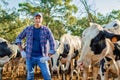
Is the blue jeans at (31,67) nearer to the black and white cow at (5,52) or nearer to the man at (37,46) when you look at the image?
the man at (37,46)

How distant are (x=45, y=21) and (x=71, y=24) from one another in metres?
3.72

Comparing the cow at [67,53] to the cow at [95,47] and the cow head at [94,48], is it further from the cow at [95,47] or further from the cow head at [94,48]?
the cow head at [94,48]

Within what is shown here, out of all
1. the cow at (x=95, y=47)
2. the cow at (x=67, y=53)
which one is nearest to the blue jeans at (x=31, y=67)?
the cow at (x=95, y=47)

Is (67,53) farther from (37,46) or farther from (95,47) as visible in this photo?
(37,46)

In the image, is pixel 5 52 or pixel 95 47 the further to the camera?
pixel 5 52

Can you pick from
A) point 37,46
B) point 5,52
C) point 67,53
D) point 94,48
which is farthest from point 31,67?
point 67,53

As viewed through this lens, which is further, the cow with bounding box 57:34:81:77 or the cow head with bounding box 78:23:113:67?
the cow with bounding box 57:34:81:77

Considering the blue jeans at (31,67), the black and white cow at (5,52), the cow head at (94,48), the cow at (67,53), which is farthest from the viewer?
the cow at (67,53)

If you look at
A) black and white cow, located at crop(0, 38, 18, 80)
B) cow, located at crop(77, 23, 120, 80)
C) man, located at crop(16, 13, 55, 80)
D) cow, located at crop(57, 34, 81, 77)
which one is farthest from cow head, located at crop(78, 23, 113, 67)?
cow, located at crop(57, 34, 81, 77)

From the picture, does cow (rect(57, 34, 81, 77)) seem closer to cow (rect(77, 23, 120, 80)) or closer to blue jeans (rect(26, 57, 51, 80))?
cow (rect(77, 23, 120, 80))

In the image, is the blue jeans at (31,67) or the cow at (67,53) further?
the cow at (67,53)

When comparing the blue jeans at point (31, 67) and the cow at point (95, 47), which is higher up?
the cow at point (95, 47)

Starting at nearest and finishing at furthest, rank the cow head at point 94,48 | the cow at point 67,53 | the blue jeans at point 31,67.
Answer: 1. the blue jeans at point 31,67
2. the cow head at point 94,48
3. the cow at point 67,53

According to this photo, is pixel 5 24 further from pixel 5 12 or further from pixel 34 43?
pixel 34 43
